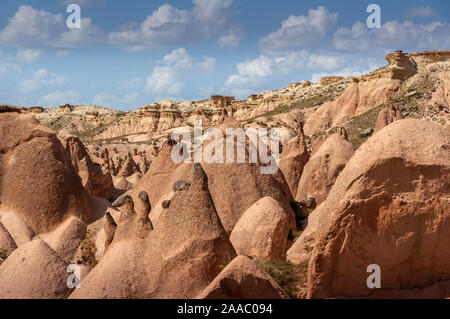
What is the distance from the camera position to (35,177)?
1428cm

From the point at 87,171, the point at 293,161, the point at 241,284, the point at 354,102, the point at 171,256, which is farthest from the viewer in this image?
the point at 354,102

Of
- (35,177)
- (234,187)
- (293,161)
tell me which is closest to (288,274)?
(234,187)

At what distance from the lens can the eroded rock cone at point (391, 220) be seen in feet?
25.8

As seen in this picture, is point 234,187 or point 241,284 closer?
point 241,284

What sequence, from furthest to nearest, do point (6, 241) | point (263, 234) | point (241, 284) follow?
point (6, 241) < point (263, 234) < point (241, 284)

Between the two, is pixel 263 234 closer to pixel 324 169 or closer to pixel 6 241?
pixel 6 241

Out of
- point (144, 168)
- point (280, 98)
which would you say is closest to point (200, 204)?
point (144, 168)

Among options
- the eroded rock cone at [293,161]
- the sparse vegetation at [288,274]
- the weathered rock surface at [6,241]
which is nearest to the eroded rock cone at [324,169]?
the eroded rock cone at [293,161]

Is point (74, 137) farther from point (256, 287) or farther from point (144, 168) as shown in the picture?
point (256, 287)

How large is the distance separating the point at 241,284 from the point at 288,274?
1948mm

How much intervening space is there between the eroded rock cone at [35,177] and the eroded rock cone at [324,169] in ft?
25.2

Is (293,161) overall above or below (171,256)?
above

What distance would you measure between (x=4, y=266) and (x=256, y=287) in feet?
15.1
